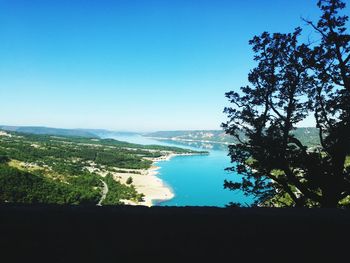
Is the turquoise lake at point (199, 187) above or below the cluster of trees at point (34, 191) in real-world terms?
below

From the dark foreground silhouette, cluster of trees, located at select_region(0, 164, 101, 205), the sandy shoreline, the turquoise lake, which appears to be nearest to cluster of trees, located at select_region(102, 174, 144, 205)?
the sandy shoreline

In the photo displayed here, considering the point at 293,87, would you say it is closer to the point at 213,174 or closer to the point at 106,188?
the point at 106,188

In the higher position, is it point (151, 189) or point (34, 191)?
point (34, 191)

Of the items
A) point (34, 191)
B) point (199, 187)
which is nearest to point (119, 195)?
point (34, 191)

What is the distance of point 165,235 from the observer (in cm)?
440

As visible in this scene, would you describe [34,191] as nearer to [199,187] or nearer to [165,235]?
[199,187]

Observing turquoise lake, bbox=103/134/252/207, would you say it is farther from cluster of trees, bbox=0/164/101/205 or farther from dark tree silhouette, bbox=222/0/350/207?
dark tree silhouette, bbox=222/0/350/207

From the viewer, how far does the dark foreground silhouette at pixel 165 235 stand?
164 inches

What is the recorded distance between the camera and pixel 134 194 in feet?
306

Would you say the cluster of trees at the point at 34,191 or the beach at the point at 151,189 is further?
the beach at the point at 151,189

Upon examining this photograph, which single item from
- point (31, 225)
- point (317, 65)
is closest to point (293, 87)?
point (317, 65)

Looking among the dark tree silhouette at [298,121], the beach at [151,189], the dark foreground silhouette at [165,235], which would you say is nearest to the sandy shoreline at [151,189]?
the beach at [151,189]

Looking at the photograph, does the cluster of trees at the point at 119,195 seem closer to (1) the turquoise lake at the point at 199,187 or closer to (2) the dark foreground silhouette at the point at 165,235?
(1) the turquoise lake at the point at 199,187

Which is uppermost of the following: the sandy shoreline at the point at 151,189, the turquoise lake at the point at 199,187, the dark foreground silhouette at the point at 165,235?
the dark foreground silhouette at the point at 165,235
